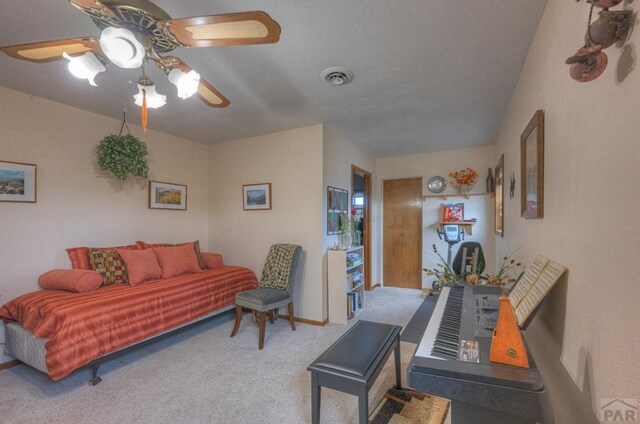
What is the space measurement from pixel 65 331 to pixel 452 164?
5099 mm

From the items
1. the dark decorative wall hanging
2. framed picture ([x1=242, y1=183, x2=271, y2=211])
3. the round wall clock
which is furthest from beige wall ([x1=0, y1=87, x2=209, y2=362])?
the round wall clock

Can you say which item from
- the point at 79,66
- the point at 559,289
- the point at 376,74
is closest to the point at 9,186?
the point at 79,66

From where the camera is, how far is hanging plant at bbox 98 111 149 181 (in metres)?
2.90

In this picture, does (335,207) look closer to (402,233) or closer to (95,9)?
(402,233)

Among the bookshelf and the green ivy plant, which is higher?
the green ivy plant

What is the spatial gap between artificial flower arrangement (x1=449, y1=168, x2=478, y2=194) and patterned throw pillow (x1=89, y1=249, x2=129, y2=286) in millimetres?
4716

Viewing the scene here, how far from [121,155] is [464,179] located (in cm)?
463

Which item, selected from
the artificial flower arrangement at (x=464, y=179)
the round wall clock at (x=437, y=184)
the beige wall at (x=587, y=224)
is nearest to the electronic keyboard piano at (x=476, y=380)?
the beige wall at (x=587, y=224)

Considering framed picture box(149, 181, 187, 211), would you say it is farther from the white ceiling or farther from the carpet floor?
the carpet floor

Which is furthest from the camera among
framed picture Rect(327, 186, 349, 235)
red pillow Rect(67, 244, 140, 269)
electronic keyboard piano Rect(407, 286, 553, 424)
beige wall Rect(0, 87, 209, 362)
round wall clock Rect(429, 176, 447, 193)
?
round wall clock Rect(429, 176, 447, 193)

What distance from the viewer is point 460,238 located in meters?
4.30

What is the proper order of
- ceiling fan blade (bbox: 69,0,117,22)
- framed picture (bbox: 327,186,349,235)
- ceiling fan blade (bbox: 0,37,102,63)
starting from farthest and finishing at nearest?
framed picture (bbox: 327,186,349,235) < ceiling fan blade (bbox: 0,37,102,63) < ceiling fan blade (bbox: 69,0,117,22)

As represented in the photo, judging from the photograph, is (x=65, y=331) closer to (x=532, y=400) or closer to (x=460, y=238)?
(x=532, y=400)

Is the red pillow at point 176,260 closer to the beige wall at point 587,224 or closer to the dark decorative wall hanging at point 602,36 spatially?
the beige wall at point 587,224
